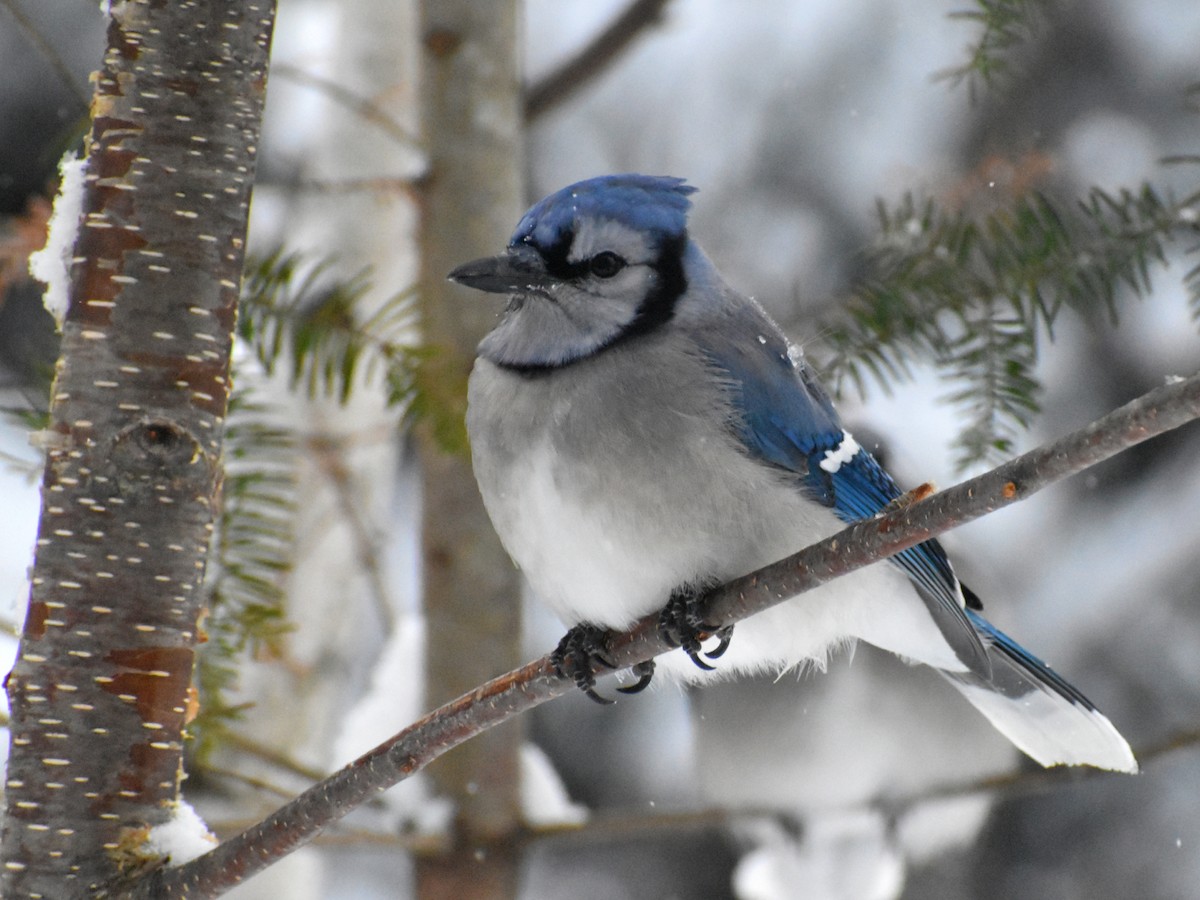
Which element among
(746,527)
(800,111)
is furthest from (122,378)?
(800,111)

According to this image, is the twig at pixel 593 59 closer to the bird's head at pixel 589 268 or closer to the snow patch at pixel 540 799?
the bird's head at pixel 589 268

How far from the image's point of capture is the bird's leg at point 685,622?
144 centimetres

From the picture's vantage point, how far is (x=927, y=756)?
252 cm

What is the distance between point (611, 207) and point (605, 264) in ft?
0.22

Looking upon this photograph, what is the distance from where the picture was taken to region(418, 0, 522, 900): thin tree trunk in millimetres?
2191

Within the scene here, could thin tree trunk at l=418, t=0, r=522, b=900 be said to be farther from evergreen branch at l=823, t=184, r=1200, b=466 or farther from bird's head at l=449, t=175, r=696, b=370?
evergreen branch at l=823, t=184, r=1200, b=466

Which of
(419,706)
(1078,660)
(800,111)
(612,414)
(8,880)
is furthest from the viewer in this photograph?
(800,111)

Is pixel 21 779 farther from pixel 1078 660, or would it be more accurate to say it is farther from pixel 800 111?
pixel 800 111

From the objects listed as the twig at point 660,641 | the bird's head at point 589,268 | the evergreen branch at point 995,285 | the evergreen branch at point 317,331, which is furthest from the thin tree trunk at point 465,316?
the twig at point 660,641

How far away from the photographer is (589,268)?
1.64 metres

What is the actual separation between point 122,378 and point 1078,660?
112 inches

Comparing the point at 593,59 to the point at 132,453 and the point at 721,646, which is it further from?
the point at 132,453

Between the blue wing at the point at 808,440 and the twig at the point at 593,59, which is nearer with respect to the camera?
the blue wing at the point at 808,440

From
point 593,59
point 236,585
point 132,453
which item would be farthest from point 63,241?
point 593,59
